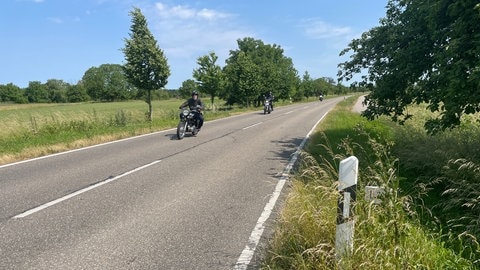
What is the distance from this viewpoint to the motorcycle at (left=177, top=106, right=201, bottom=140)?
1404 centimetres

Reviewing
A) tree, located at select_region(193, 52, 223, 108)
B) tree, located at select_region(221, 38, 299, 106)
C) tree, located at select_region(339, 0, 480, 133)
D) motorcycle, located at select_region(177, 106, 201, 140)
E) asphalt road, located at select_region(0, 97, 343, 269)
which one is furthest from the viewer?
tree, located at select_region(221, 38, 299, 106)

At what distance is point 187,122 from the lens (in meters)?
14.4

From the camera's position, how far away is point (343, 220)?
123 inches

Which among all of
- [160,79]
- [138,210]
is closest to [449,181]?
[138,210]

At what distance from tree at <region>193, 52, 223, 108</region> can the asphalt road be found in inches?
1081

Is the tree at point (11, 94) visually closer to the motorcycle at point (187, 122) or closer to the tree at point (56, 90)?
the tree at point (56, 90)

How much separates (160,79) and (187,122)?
8.61m

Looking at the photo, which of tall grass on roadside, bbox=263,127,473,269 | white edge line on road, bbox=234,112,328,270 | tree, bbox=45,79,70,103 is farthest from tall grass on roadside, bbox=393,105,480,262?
tree, bbox=45,79,70,103

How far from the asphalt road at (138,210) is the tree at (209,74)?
27.5 metres

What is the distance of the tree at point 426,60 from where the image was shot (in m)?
5.32

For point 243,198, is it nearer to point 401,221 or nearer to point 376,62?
point 401,221

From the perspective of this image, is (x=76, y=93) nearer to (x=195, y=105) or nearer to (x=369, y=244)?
(x=195, y=105)

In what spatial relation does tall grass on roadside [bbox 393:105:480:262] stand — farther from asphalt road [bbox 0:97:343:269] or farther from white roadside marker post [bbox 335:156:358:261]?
asphalt road [bbox 0:97:343:269]

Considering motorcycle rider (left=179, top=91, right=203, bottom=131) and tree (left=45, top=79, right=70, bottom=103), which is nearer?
motorcycle rider (left=179, top=91, right=203, bottom=131)
